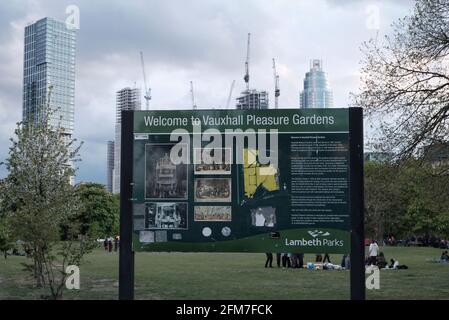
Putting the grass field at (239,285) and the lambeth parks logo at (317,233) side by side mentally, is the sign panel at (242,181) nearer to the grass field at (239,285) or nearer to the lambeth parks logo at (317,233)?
the lambeth parks logo at (317,233)

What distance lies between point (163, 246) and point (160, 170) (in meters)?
1.48

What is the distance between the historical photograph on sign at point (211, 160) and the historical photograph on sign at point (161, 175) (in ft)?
0.95

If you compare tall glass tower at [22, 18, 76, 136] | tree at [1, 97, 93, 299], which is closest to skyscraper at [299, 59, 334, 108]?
tall glass tower at [22, 18, 76, 136]

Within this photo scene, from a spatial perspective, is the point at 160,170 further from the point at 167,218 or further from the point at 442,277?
the point at 442,277

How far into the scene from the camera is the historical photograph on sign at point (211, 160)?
1212 centimetres

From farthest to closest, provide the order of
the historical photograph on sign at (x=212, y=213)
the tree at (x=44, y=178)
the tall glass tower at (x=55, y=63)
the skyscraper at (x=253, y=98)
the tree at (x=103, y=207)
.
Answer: the skyscraper at (x=253, y=98), the tree at (x=103, y=207), the tall glass tower at (x=55, y=63), the tree at (x=44, y=178), the historical photograph on sign at (x=212, y=213)

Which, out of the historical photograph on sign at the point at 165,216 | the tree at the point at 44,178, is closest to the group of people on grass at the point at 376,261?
the tree at the point at 44,178

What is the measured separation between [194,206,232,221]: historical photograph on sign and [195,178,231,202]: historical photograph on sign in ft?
0.51

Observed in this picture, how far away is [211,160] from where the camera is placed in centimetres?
1218

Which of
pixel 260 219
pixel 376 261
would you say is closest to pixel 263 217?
pixel 260 219

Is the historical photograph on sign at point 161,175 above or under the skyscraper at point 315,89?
under

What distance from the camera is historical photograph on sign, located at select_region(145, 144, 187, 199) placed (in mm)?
12195
